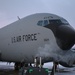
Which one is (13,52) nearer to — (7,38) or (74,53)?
(7,38)

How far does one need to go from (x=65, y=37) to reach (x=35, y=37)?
109 inches

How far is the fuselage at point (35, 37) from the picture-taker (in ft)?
53.0

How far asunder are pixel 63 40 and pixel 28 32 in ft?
11.7

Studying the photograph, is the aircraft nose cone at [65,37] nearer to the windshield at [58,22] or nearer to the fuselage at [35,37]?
the fuselage at [35,37]

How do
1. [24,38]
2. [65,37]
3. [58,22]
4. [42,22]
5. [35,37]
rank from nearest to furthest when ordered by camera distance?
1. [65,37]
2. [58,22]
3. [35,37]
4. [42,22]
5. [24,38]

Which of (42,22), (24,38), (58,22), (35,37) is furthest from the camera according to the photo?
(24,38)

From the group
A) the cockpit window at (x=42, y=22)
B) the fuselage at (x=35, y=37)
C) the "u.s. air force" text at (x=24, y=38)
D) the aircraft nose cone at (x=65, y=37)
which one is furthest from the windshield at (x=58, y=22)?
the "u.s. air force" text at (x=24, y=38)

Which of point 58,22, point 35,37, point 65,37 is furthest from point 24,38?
point 65,37

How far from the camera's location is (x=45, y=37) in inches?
662

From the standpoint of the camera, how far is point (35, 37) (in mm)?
17453

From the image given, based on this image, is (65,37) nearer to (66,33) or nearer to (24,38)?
(66,33)

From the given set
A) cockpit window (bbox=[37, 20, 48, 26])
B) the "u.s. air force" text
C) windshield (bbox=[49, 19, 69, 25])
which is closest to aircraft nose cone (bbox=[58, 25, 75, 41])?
windshield (bbox=[49, 19, 69, 25])

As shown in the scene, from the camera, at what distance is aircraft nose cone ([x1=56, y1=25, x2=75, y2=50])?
15.6 meters

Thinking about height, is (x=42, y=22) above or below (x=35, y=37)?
above
